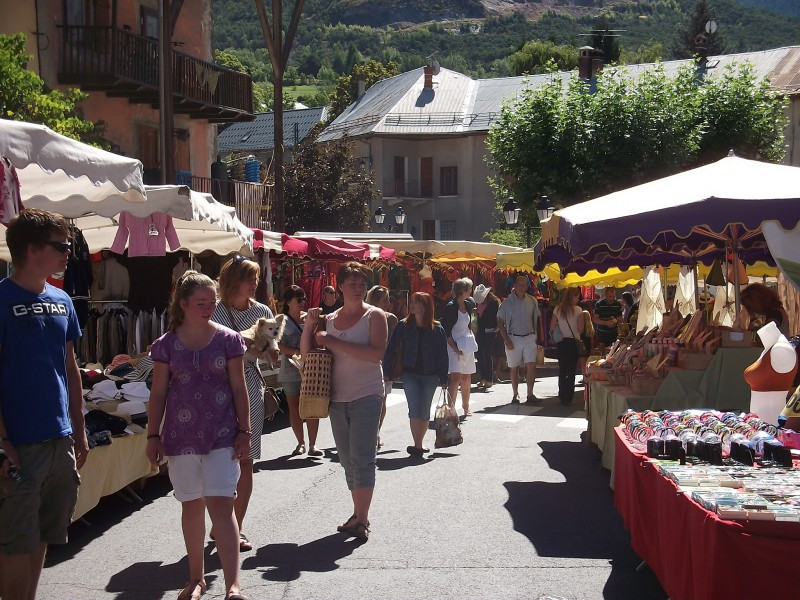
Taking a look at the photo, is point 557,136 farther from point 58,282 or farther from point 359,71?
point 359,71

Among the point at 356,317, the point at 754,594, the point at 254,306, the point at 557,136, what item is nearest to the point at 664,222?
the point at 356,317

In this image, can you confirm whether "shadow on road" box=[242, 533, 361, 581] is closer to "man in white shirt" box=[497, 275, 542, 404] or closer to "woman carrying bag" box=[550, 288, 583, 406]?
"man in white shirt" box=[497, 275, 542, 404]

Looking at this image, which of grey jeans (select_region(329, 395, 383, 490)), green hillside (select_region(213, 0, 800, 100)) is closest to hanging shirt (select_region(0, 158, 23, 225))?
grey jeans (select_region(329, 395, 383, 490))

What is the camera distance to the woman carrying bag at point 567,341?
1568cm

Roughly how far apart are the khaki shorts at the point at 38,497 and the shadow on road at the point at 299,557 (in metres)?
1.76

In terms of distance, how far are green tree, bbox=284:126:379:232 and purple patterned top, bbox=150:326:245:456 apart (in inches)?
1559

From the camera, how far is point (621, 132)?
31.0 m

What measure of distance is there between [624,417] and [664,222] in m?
1.63

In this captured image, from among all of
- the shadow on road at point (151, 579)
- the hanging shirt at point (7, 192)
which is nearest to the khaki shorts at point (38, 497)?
the shadow on road at point (151, 579)

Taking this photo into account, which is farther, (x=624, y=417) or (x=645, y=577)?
(x=624, y=417)

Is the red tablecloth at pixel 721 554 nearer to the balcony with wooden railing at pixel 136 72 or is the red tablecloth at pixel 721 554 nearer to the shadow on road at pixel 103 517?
the shadow on road at pixel 103 517

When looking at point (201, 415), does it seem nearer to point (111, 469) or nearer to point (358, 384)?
point (358, 384)

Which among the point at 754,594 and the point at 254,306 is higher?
the point at 254,306

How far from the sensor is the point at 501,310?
52.1ft
